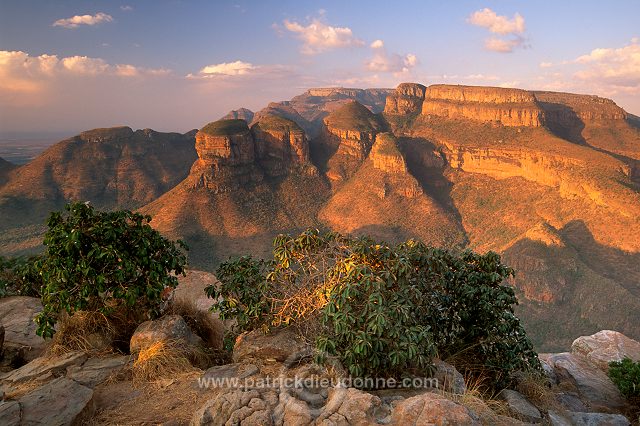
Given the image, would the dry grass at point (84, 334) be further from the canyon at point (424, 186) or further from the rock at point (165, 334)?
the canyon at point (424, 186)

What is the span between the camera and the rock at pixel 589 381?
12250 mm

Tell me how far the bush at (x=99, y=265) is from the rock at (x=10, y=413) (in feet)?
8.23

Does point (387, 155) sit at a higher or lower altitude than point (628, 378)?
higher

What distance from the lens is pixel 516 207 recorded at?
2891 inches

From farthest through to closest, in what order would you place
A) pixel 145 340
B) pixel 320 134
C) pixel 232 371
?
pixel 320 134
pixel 145 340
pixel 232 371

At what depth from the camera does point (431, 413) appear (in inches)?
188

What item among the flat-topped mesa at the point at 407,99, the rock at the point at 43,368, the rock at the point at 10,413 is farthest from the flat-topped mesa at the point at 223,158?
the rock at the point at 10,413

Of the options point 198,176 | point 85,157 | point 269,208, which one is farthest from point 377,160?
point 85,157

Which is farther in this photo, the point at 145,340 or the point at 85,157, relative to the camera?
the point at 85,157

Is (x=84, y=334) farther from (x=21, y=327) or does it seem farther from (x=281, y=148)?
(x=281, y=148)

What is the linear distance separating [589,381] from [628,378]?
5.75 ft

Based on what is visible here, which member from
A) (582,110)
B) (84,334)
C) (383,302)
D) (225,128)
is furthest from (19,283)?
(582,110)

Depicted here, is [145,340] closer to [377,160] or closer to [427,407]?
[427,407]

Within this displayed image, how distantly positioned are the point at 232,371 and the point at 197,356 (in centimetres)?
153
